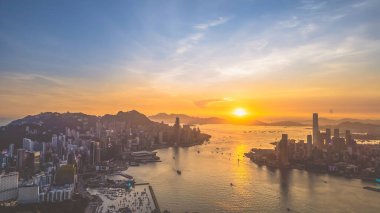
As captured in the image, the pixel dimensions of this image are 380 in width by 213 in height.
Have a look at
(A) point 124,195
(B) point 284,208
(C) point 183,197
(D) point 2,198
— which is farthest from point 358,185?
(D) point 2,198

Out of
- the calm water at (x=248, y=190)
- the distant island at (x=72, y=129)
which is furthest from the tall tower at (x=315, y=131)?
the distant island at (x=72, y=129)

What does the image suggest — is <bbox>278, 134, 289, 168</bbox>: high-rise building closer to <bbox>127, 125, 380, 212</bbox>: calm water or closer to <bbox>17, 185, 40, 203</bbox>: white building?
<bbox>127, 125, 380, 212</bbox>: calm water

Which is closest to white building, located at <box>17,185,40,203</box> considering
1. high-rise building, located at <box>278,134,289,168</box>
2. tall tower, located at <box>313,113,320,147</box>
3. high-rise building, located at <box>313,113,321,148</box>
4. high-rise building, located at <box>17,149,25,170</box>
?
high-rise building, located at <box>17,149,25,170</box>

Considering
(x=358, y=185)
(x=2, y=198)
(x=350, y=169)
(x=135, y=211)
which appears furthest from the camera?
(x=350, y=169)

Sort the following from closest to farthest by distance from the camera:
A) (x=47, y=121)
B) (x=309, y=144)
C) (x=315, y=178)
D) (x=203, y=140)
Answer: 1. (x=315, y=178)
2. (x=309, y=144)
3. (x=47, y=121)
4. (x=203, y=140)

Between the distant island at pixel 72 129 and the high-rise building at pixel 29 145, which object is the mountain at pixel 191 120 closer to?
the distant island at pixel 72 129

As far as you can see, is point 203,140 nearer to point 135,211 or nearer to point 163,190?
point 163,190
